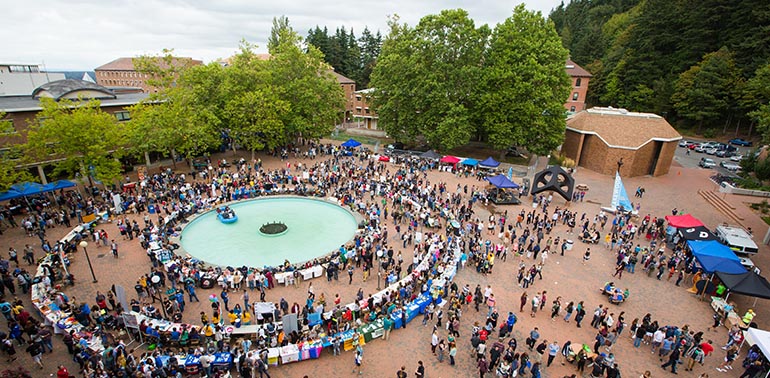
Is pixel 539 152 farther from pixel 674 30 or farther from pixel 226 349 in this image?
pixel 674 30

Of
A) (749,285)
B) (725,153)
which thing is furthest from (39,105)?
(725,153)

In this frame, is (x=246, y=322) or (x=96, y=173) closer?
(x=246, y=322)

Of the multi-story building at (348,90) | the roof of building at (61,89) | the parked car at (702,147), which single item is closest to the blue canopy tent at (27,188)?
the roof of building at (61,89)

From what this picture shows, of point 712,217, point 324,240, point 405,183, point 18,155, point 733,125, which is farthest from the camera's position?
point 733,125

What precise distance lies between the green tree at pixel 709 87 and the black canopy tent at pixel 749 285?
140ft

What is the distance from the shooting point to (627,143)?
34844 millimetres

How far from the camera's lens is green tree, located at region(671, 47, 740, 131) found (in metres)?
44.8

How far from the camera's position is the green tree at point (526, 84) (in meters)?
33.2

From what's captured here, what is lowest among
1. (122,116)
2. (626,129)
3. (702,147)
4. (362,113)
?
(702,147)

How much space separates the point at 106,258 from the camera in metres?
18.2

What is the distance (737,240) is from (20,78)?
57.6 meters

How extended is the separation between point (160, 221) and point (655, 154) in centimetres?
4278

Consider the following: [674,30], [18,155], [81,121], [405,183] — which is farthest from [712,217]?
[18,155]

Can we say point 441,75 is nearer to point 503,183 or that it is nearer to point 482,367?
point 503,183
